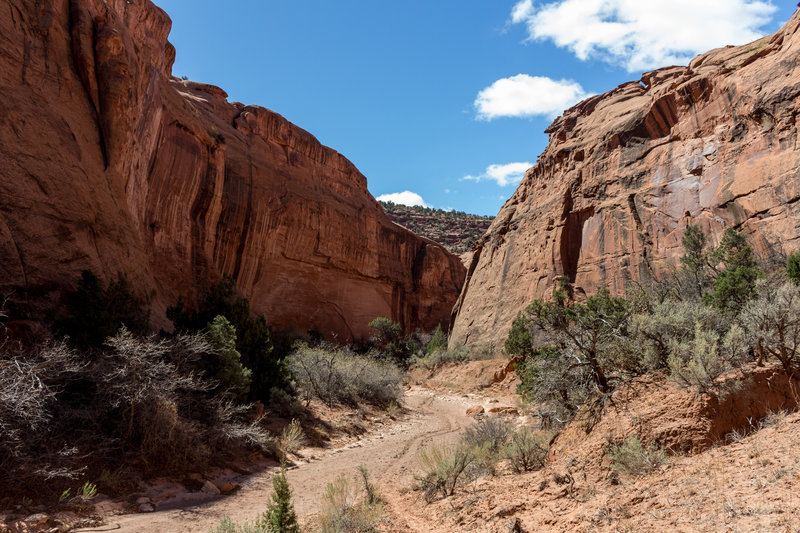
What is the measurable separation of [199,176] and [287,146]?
43.0 ft

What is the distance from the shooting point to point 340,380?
53.6 ft

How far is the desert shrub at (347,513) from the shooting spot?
532 centimetres

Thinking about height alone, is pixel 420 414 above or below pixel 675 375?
below

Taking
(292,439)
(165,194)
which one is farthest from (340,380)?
(165,194)

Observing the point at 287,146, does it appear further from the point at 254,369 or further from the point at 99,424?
the point at 99,424

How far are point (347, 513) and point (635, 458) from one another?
3.62 m

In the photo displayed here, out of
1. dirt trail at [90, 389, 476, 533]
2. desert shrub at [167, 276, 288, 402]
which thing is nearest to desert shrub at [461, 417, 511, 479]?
dirt trail at [90, 389, 476, 533]

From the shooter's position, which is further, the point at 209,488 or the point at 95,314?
the point at 95,314

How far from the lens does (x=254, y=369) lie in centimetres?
1300

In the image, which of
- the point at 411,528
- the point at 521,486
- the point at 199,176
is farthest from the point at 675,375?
the point at 199,176

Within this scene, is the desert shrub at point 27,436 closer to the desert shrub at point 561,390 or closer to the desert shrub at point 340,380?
the desert shrub at point 561,390

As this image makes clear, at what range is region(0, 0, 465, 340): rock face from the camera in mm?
11336

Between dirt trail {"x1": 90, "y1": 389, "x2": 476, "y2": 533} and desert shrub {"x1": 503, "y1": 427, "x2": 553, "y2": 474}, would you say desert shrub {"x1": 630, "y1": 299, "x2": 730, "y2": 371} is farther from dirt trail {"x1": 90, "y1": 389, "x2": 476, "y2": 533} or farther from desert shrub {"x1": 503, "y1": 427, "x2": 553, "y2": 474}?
dirt trail {"x1": 90, "y1": 389, "x2": 476, "y2": 533}

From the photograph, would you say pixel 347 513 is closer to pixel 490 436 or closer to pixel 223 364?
pixel 490 436
